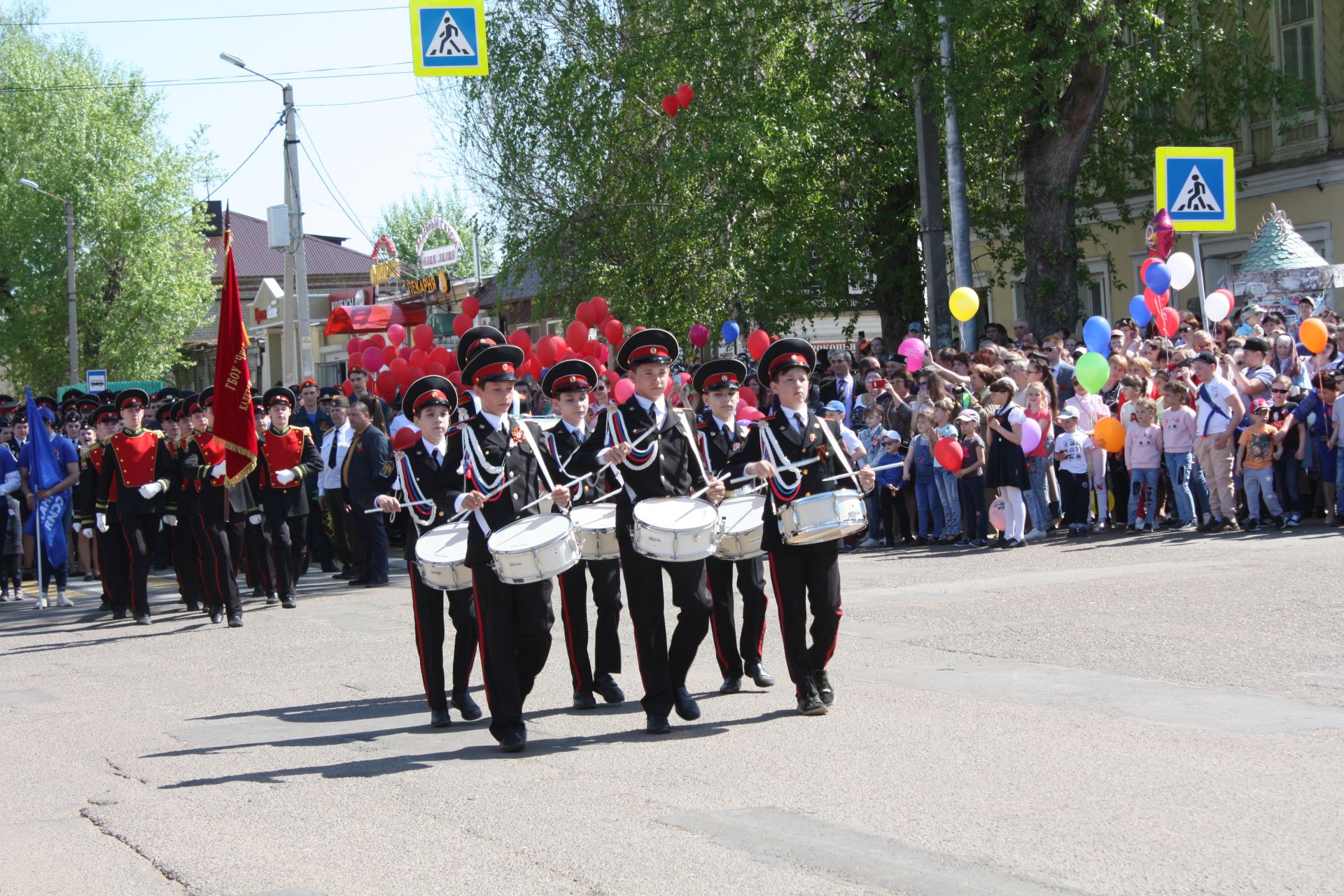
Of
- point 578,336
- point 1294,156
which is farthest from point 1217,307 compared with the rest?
point 1294,156

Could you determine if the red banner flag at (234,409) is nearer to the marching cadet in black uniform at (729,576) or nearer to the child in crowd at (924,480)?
the marching cadet in black uniform at (729,576)

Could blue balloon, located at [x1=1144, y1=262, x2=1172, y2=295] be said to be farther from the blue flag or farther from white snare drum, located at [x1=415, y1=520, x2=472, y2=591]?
the blue flag

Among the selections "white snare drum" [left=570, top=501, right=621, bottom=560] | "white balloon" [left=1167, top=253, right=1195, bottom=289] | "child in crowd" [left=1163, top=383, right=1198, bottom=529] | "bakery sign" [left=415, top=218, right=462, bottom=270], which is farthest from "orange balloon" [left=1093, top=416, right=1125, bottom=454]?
"bakery sign" [left=415, top=218, right=462, bottom=270]

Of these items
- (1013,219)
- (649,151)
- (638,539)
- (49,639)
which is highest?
(649,151)

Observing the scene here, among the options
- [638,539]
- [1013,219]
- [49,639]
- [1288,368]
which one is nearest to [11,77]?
[1013,219]

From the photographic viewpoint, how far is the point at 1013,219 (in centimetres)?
2498

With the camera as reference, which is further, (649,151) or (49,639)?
(649,151)

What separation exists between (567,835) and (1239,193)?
2391 cm

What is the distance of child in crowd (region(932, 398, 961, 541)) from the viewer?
53.7 ft

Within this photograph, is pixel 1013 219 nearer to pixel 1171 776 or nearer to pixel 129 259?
pixel 1171 776

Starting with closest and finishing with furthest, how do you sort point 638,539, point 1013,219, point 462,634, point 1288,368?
point 638,539 → point 462,634 → point 1288,368 → point 1013,219

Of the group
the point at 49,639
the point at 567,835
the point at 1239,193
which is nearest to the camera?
the point at 567,835

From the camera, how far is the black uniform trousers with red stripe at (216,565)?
14125 mm

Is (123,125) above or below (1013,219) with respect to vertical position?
above
